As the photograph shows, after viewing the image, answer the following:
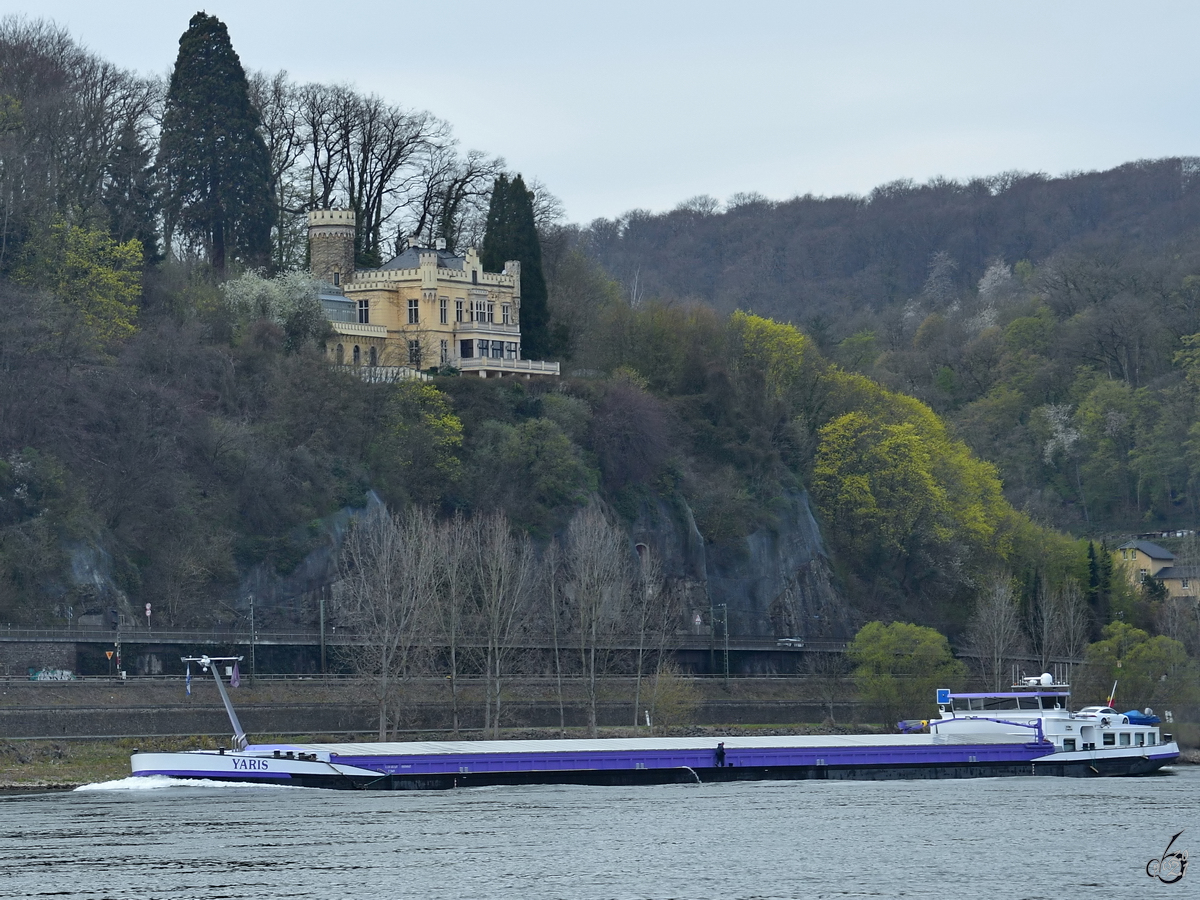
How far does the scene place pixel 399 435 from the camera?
106m

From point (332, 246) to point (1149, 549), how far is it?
61554 mm

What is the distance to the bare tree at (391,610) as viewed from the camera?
82.5m

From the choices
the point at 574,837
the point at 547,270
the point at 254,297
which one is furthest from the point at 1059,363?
the point at 574,837

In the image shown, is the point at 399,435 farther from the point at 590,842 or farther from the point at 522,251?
the point at 590,842

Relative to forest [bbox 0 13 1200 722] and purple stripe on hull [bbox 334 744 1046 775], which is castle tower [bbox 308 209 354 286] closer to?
forest [bbox 0 13 1200 722]

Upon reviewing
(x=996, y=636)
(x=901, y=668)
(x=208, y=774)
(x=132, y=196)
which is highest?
(x=132, y=196)

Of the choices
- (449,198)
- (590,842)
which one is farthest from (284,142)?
(590,842)

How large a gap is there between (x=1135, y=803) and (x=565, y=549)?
44.7 meters

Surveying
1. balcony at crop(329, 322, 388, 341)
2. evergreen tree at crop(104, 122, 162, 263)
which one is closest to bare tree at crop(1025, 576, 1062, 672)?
balcony at crop(329, 322, 388, 341)

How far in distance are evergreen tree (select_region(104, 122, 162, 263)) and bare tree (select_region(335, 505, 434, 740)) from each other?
33.5 meters

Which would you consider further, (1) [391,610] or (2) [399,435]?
(2) [399,435]

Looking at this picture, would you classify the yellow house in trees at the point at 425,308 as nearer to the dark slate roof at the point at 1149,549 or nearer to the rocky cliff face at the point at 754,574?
the rocky cliff face at the point at 754,574

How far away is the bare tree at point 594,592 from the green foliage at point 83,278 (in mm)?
27609

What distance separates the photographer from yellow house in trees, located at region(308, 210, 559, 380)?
391ft
